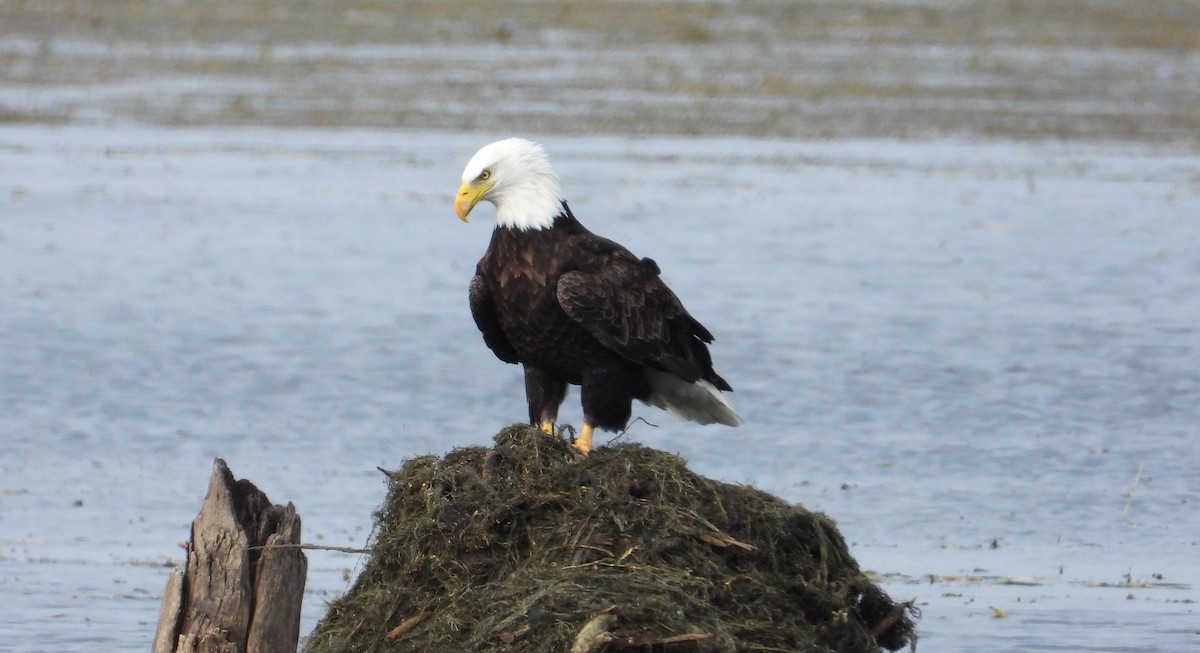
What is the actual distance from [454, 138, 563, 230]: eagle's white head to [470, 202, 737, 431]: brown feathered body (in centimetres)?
4

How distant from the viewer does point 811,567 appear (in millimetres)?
5762

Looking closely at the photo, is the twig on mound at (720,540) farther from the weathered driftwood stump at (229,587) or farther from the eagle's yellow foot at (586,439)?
the weathered driftwood stump at (229,587)

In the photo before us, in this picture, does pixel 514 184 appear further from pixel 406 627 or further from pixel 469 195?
pixel 406 627

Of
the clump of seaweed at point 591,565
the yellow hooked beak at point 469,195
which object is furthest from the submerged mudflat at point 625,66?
the clump of seaweed at point 591,565

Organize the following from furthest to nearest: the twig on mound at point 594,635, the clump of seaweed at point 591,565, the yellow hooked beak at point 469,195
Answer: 1. the yellow hooked beak at point 469,195
2. the clump of seaweed at point 591,565
3. the twig on mound at point 594,635

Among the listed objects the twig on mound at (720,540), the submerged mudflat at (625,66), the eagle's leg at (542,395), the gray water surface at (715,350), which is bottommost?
the twig on mound at (720,540)

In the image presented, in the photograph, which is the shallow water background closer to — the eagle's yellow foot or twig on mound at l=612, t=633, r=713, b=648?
the eagle's yellow foot

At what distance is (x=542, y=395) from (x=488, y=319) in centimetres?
31

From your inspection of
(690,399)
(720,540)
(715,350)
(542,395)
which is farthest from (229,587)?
(715,350)

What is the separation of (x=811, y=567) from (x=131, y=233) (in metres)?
10.9

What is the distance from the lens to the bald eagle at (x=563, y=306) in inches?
243

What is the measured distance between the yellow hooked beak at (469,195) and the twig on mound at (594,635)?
1405 mm

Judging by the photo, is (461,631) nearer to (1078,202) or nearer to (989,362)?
(989,362)

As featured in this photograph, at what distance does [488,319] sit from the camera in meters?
6.42
